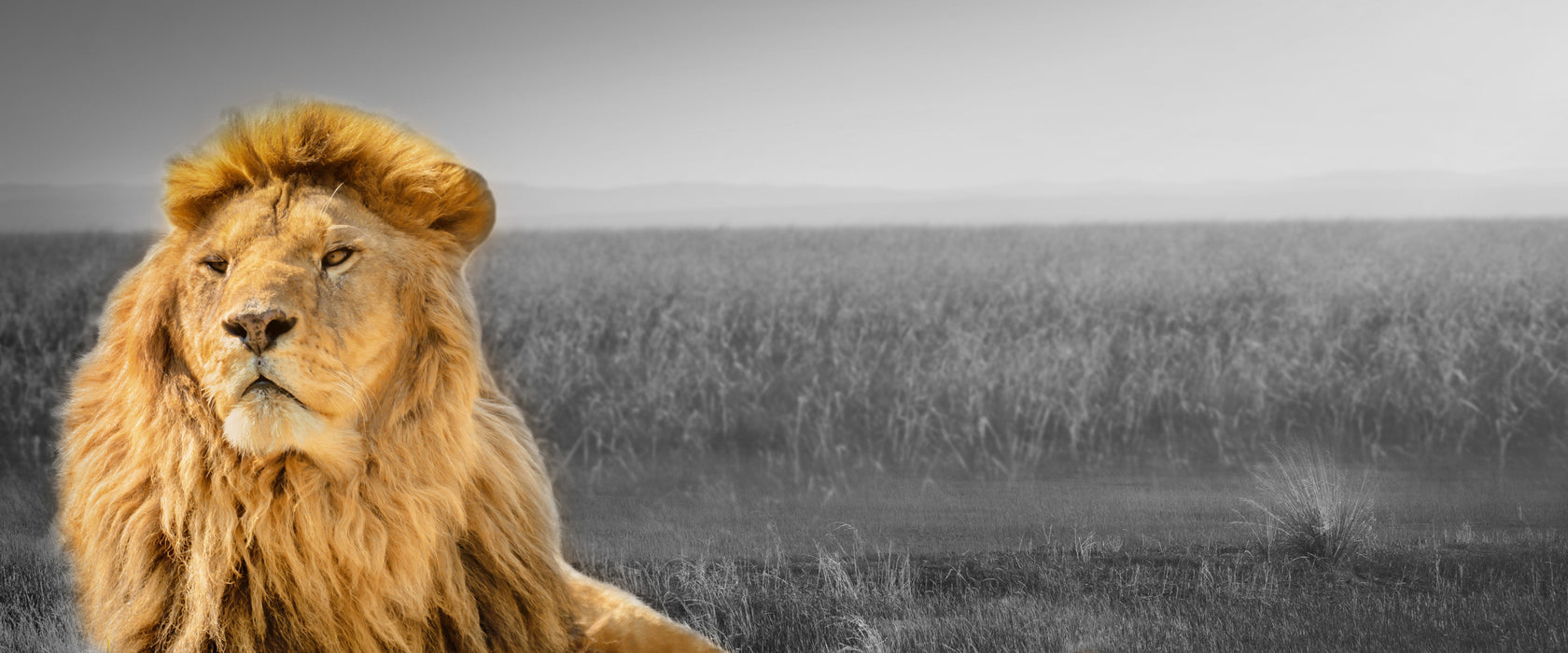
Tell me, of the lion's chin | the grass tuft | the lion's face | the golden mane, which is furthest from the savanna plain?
the lion's chin

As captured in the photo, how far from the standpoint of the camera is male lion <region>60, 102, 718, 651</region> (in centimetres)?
172

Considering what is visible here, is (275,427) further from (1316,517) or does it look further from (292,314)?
(1316,517)

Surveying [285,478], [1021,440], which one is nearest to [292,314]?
[285,478]

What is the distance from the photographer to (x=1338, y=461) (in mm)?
5781

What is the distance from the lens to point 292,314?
162 cm

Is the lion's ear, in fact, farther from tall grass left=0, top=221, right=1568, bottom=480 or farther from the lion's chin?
tall grass left=0, top=221, right=1568, bottom=480

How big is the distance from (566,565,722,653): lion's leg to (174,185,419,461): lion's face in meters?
0.62

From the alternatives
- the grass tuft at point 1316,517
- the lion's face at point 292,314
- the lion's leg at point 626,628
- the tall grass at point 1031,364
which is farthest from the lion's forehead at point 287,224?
the grass tuft at point 1316,517

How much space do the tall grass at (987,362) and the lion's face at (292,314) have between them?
3.04 metres

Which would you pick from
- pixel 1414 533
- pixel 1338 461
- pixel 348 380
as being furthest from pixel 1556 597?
pixel 348 380

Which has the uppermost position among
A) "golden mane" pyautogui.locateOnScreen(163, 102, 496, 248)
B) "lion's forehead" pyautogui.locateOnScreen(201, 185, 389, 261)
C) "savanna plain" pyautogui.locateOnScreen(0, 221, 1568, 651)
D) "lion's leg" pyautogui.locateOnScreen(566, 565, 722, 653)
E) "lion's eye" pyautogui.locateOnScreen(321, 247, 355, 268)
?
"golden mane" pyautogui.locateOnScreen(163, 102, 496, 248)

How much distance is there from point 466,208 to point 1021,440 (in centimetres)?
499

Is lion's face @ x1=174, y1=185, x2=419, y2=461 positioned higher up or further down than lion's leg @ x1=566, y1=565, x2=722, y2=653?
higher up

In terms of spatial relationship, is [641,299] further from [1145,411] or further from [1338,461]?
[1338,461]
